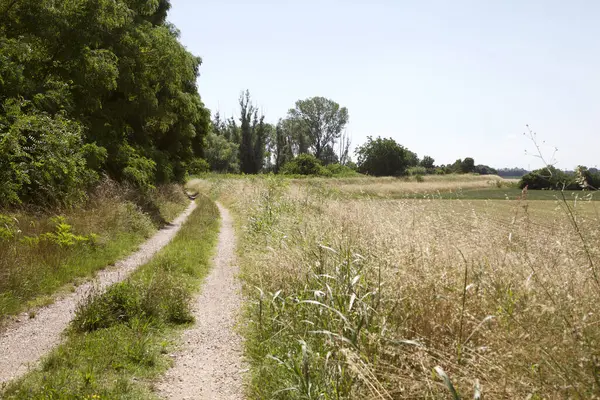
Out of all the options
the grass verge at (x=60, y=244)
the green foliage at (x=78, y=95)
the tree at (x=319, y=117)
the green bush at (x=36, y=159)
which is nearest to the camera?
the grass verge at (x=60, y=244)

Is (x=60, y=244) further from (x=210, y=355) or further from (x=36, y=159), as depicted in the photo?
(x=210, y=355)

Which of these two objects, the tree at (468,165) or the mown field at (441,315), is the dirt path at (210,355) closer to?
the mown field at (441,315)

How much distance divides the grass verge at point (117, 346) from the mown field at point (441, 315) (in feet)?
3.87

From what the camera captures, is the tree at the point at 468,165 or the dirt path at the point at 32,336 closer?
the dirt path at the point at 32,336

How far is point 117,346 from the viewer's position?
5277mm

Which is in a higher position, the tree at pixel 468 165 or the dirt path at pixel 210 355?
the tree at pixel 468 165

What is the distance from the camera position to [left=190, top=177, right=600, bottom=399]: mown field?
274 cm

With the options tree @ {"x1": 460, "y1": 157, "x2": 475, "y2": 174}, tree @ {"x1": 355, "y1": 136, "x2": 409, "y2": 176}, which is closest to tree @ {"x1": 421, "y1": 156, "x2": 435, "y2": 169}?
tree @ {"x1": 460, "y1": 157, "x2": 475, "y2": 174}

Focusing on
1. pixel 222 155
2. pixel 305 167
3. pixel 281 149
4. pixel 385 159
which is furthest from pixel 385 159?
pixel 222 155

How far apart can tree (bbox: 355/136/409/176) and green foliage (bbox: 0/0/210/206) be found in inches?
2335

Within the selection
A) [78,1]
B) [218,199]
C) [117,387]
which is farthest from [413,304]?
[218,199]

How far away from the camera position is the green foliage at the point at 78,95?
10.7m

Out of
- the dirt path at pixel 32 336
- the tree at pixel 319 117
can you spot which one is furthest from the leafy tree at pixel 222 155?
the dirt path at pixel 32 336

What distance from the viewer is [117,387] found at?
429 centimetres
